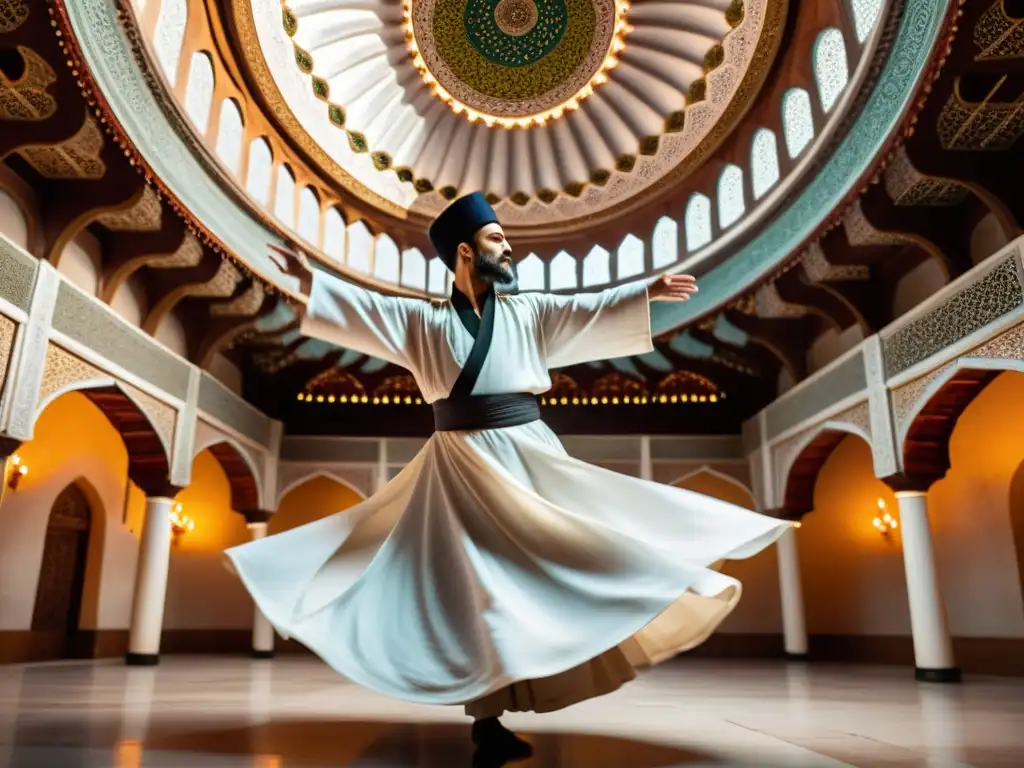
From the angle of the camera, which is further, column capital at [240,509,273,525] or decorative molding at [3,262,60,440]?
column capital at [240,509,273,525]

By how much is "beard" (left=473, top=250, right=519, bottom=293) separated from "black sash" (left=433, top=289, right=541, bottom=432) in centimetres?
13

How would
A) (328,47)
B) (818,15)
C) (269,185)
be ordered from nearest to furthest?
(818,15) < (269,185) < (328,47)

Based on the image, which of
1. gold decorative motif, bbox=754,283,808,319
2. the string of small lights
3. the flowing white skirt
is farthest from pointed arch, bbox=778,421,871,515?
the flowing white skirt

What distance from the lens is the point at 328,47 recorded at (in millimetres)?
10219

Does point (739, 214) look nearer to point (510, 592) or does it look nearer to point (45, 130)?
point (45, 130)

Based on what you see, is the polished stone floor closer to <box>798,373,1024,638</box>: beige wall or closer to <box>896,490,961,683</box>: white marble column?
<box>896,490,961,683</box>: white marble column

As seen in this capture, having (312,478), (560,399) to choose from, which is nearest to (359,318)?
(560,399)

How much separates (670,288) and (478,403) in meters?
0.82

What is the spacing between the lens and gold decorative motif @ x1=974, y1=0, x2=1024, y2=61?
486 centimetres

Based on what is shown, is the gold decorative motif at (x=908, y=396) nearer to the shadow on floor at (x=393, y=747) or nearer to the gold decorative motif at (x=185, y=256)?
the shadow on floor at (x=393, y=747)

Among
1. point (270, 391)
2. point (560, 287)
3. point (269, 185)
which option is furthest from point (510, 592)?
point (270, 391)

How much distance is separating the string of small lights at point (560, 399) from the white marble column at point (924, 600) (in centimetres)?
473

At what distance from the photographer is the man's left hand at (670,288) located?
9.45ft

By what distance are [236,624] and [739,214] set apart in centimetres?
911
